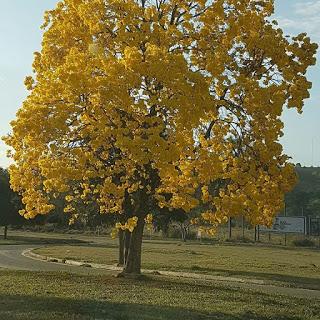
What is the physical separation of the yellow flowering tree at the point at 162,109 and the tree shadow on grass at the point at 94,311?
11.5 ft

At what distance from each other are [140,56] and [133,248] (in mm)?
6888

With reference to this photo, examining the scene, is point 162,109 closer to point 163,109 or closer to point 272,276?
point 163,109

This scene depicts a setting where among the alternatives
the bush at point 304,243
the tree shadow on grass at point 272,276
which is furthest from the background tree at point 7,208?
the tree shadow on grass at point 272,276

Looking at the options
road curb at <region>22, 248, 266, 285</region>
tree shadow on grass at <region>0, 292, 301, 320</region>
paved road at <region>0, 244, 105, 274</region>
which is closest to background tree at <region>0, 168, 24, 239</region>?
road curb at <region>22, 248, 266, 285</region>

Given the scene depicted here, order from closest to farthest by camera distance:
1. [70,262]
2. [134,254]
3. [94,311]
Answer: [94,311] < [134,254] < [70,262]

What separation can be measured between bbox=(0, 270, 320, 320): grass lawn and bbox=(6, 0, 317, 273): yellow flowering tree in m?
2.02

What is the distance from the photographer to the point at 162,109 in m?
14.7

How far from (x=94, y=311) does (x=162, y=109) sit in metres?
5.91

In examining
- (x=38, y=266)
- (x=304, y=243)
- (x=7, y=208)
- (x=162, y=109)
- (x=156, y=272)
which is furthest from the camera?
(x=304, y=243)

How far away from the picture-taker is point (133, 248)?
18219 mm

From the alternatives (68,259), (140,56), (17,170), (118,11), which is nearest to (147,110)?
(140,56)

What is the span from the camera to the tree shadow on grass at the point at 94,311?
10.1m

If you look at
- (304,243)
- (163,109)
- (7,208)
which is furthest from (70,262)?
(304,243)

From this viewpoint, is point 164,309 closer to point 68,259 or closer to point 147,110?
point 147,110
